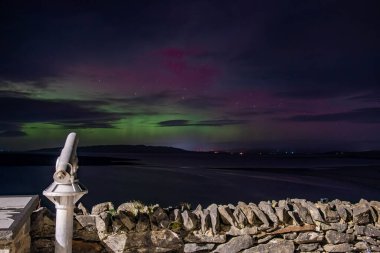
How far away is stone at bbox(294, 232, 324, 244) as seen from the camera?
5203 millimetres

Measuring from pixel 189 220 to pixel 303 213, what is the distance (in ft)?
5.62

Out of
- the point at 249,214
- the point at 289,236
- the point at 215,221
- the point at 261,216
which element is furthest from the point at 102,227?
the point at 289,236

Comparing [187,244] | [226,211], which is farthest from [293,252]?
[187,244]

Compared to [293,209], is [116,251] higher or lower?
lower

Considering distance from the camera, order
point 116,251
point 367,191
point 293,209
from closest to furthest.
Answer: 1. point 116,251
2. point 293,209
3. point 367,191

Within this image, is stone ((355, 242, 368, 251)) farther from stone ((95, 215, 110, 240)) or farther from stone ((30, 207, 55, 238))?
stone ((30, 207, 55, 238))

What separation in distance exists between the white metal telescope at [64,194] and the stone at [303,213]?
10.2ft

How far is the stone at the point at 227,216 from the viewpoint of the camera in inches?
201

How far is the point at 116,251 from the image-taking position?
4.81m

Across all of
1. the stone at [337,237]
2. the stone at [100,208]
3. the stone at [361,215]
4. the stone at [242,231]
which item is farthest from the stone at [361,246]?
the stone at [100,208]

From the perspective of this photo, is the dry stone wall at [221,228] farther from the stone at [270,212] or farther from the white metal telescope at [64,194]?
the white metal telescope at [64,194]

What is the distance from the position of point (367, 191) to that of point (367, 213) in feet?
110

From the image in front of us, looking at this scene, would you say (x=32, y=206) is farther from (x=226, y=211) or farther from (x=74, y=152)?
(x=226, y=211)

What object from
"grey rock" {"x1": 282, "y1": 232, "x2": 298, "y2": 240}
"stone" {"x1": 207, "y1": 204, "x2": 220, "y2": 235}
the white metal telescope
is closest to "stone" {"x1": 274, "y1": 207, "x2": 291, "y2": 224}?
"grey rock" {"x1": 282, "y1": 232, "x2": 298, "y2": 240}
